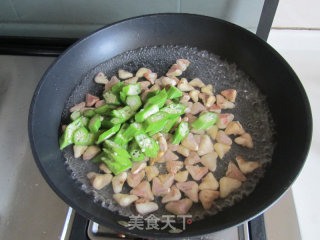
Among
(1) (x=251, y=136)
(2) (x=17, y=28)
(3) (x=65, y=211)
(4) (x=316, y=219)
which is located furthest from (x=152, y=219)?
(2) (x=17, y=28)

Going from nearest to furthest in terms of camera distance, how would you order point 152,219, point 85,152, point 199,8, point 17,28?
point 152,219, point 85,152, point 199,8, point 17,28

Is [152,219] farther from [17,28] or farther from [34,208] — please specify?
[17,28]

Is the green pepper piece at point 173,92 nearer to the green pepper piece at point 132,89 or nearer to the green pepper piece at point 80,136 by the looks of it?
the green pepper piece at point 132,89

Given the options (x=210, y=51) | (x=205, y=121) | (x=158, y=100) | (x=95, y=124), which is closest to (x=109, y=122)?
(x=95, y=124)

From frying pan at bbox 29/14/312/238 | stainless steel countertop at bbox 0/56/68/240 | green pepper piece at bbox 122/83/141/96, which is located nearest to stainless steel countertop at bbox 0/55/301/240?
stainless steel countertop at bbox 0/56/68/240

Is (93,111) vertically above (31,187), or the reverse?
(93,111)

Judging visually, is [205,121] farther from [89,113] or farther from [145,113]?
[89,113]
